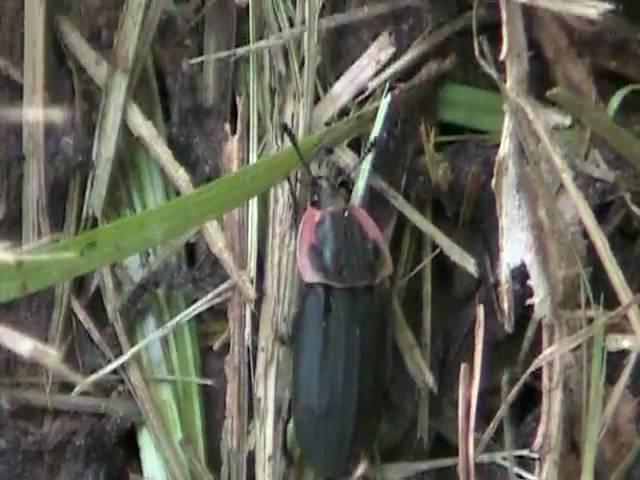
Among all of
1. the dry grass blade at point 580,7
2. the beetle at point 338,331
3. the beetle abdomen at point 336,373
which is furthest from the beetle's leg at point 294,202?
the dry grass blade at point 580,7

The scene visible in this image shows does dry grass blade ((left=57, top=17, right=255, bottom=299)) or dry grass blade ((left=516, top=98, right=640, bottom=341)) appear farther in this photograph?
dry grass blade ((left=57, top=17, right=255, bottom=299))

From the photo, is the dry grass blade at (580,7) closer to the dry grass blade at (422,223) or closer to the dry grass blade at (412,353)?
the dry grass blade at (422,223)

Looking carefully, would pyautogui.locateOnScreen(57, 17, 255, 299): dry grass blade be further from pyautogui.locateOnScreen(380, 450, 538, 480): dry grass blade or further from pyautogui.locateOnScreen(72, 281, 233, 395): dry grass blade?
pyautogui.locateOnScreen(380, 450, 538, 480): dry grass blade

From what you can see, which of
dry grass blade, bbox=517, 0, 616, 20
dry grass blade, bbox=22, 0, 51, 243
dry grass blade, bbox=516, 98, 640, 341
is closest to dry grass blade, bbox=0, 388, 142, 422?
dry grass blade, bbox=22, 0, 51, 243

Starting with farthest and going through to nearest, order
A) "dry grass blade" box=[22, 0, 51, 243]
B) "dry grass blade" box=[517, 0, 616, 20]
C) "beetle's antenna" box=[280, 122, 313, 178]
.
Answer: "dry grass blade" box=[22, 0, 51, 243], "beetle's antenna" box=[280, 122, 313, 178], "dry grass blade" box=[517, 0, 616, 20]

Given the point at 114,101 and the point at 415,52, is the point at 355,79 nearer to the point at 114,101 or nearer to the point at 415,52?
the point at 415,52

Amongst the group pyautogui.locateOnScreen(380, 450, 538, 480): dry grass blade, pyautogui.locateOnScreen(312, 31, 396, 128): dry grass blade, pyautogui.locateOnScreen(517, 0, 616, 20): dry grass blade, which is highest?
pyautogui.locateOnScreen(517, 0, 616, 20): dry grass blade
